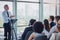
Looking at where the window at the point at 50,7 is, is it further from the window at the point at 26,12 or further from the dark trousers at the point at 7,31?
the dark trousers at the point at 7,31

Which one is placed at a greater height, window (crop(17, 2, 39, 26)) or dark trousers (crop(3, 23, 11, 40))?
window (crop(17, 2, 39, 26))

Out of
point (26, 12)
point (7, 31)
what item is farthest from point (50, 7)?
point (7, 31)

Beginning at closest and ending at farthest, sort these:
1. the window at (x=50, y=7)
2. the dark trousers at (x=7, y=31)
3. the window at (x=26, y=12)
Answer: the dark trousers at (x=7, y=31) < the window at (x=26, y=12) < the window at (x=50, y=7)

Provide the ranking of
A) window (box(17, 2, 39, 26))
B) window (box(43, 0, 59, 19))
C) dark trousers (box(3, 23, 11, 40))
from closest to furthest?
dark trousers (box(3, 23, 11, 40)), window (box(17, 2, 39, 26)), window (box(43, 0, 59, 19))

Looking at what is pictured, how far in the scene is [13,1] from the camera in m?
8.23

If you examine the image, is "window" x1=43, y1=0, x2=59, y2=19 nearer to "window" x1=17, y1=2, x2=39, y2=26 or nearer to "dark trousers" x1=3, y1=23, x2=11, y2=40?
"window" x1=17, y1=2, x2=39, y2=26

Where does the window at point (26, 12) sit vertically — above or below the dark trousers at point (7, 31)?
above

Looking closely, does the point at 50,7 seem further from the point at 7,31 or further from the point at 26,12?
the point at 7,31

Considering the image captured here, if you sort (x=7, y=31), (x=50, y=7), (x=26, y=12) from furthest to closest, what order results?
(x=50, y=7), (x=26, y=12), (x=7, y=31)

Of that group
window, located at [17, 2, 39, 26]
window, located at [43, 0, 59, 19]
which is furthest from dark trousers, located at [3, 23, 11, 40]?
window, located at [43, 0, 59, 19]

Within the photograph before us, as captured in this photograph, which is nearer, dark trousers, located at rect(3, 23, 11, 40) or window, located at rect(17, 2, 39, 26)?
dark trousers, located at rect(3, 23, 11, 40)

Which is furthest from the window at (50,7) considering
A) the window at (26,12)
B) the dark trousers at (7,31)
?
the dark trousers at (7,31)

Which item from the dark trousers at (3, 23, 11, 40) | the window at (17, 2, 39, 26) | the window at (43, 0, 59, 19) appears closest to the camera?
the dark trousers at (3, 23, 11, 40)

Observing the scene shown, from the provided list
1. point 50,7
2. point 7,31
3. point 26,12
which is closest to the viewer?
point 7,31
